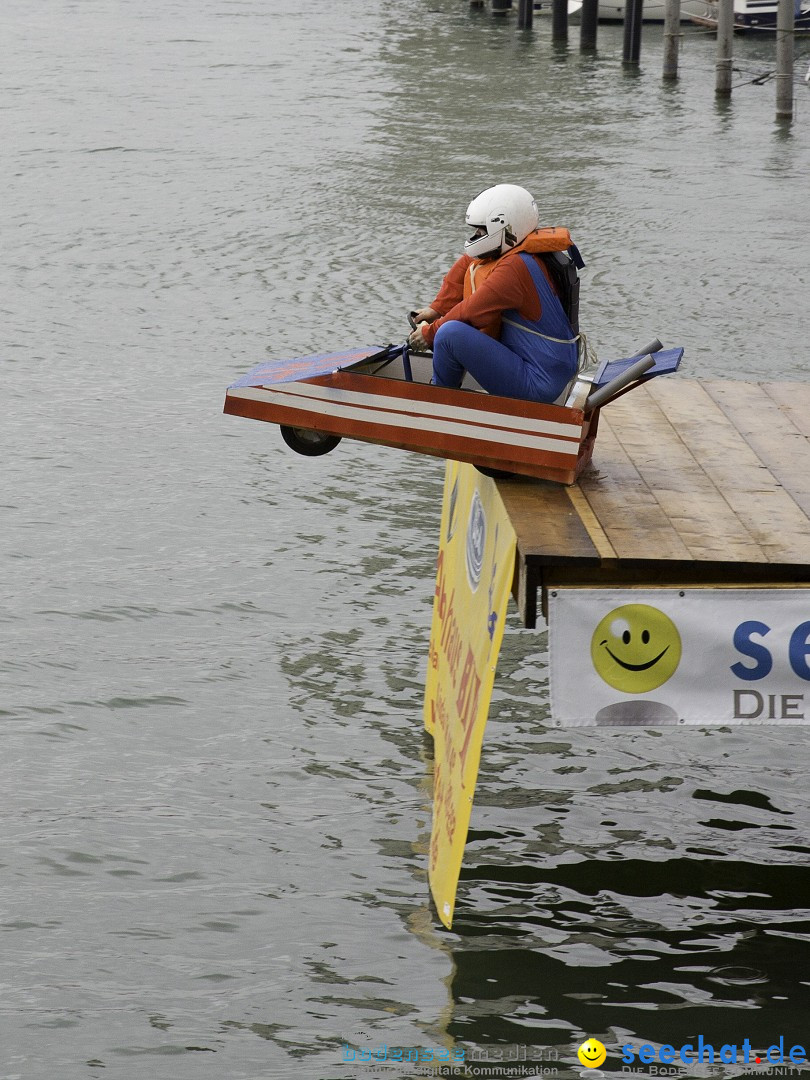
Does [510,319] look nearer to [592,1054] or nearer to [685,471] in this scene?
[685,471]

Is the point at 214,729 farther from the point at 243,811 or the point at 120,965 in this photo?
the point at 120,965

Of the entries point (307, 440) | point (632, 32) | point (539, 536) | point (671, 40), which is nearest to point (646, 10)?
point (632, 32)

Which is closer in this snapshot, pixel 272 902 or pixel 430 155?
pixel 272 902

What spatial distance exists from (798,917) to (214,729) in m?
3.10

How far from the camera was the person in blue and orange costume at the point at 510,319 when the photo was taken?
19.2 feet

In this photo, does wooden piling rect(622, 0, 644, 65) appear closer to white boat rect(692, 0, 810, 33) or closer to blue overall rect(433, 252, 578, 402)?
white boat rect(692, 0, 810, 33)

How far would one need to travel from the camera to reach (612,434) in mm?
6535

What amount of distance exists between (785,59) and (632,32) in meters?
6.85

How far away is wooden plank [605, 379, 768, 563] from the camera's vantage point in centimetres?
517

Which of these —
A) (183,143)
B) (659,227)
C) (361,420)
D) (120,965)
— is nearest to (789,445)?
(361,420)

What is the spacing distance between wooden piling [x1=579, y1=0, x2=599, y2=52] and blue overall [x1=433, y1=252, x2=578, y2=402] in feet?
97.6

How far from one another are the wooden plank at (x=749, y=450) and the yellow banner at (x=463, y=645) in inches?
34.8

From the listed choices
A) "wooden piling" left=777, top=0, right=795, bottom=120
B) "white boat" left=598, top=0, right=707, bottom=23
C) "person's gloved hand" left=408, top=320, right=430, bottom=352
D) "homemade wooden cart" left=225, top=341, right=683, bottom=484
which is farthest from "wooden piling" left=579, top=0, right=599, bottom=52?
"homemade wooden cart" left=225, top=341, right=683, bottom=484

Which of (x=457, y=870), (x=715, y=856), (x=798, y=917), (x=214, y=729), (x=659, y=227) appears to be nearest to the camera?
(x=457, y=870)
